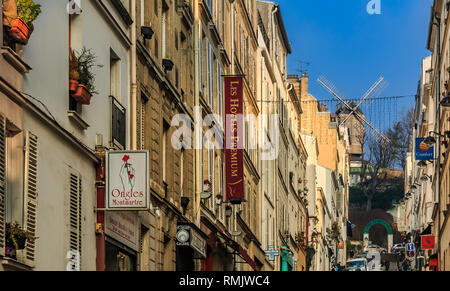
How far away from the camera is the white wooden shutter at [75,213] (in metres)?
20.3

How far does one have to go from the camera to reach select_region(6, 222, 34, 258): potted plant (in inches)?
674

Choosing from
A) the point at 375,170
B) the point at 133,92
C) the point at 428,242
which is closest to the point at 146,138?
the point at 133,92

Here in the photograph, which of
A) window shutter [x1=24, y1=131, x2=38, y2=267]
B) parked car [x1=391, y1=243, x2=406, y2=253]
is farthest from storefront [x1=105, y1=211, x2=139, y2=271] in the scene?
parked car [x1=391, y1=243, x2=406, y2=253]

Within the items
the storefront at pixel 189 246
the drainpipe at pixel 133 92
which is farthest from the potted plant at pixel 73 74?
the storefront at pixel 189 246

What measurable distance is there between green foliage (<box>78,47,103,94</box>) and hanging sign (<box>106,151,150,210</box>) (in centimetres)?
140

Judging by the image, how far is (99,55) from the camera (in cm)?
2291

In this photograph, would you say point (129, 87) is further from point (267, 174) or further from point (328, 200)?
point (328, 200)

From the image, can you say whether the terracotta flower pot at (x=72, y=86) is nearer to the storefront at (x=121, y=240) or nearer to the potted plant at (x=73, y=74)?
the potted plant at (x=73, y=74)

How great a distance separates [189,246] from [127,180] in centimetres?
834

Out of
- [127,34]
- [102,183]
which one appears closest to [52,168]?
[102,183]

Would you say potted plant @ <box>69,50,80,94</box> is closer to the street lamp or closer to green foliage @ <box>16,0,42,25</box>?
green foliage @ <box>16,0,42,25</box>

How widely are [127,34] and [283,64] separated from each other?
4242 cm
